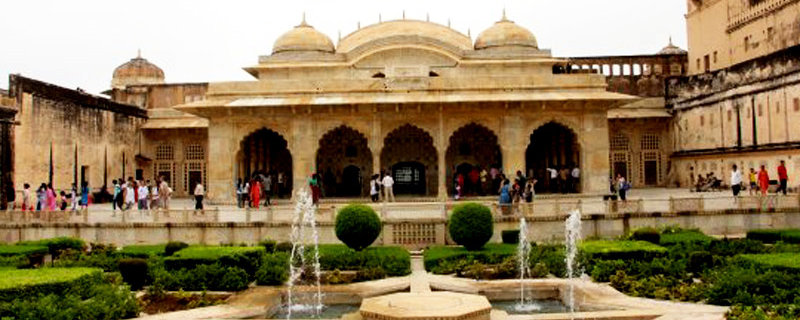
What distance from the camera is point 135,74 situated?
3659 cm

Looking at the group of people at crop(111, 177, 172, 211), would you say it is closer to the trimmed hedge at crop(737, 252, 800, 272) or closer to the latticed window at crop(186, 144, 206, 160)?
the latticed window at crop(186, 144, 206, 160)

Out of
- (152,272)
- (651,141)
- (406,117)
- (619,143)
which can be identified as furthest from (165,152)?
(651,141)

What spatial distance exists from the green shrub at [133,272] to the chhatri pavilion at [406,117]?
1068cm

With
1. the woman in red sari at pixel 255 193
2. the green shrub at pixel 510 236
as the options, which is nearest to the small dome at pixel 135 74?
the woman in red sari at pixel 255 193

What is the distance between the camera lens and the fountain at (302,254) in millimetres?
9578

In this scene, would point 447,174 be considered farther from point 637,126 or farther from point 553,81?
→ point 637,126

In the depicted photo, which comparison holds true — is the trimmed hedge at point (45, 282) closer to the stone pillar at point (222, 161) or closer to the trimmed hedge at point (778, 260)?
the trimmed hedge at point (778, 260)

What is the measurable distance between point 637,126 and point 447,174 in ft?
31.6

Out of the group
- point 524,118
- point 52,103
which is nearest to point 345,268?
point 524,118

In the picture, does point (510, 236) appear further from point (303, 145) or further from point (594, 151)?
point (303, 145)

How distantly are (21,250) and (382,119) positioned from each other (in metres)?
11.0

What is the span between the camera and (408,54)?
25.2 meters

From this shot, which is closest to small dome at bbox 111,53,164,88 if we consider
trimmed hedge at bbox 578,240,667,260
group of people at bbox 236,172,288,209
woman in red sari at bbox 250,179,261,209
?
group of people at bbox 236,172,288,209

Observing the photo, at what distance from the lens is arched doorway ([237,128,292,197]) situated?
23.9 m
